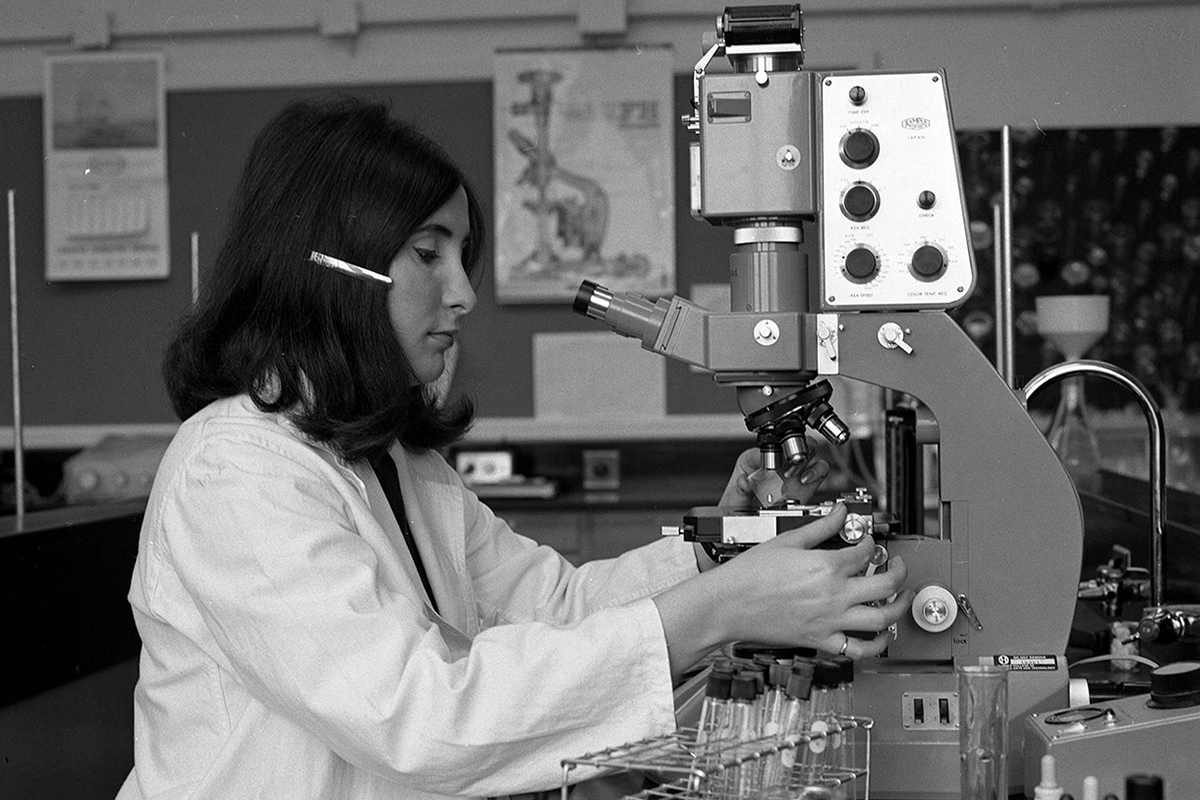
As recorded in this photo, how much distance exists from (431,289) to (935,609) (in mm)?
630

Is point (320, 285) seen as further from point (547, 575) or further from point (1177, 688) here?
point (1177, 688)

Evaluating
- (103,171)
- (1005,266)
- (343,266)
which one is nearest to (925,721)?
(343,266)

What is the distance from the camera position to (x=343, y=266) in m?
1.44

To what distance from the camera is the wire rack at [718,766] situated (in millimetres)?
1034

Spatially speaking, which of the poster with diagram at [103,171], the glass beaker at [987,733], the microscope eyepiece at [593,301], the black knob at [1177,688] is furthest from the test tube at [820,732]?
the poster with diagram at [103,171]

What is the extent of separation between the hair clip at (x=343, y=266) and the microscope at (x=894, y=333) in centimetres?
26

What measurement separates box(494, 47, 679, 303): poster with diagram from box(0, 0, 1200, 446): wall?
7 centimetres

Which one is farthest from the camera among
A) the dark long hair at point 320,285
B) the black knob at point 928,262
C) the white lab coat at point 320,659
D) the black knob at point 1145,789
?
the dark long hair at point 320,285

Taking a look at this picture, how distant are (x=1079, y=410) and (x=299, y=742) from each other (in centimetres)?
291

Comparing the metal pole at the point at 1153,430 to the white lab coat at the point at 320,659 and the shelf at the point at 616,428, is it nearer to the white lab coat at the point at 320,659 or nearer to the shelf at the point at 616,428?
the white lab coat at the point at 320,659

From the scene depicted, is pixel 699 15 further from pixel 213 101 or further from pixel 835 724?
pixel 835 724

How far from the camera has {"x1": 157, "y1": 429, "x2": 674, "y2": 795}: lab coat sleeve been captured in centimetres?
118

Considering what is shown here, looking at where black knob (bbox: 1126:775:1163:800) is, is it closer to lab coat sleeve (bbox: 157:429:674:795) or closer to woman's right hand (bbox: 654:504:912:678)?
woman's right hand (bbox: 654:504:912:678)

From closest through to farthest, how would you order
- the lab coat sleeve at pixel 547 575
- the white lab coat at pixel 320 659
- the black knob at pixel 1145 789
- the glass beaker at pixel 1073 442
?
the black knob at pixel 1145 789 < the white lab coat at pixel 320 659 < the lab coat sleeve at pixel 547 575 < the glass beaker at pixel 1073 442
